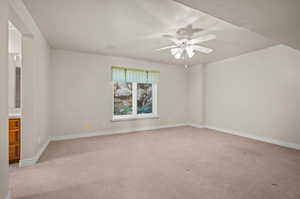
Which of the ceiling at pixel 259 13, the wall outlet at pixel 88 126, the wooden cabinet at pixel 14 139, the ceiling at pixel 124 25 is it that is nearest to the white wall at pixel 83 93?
the wall outlet at pixel 88 126

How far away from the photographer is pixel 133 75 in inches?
202

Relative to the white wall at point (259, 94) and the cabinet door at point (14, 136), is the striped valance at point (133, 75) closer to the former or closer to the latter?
the white wall at point (259, 94)

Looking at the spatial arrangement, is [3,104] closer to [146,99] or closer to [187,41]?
[187,41]

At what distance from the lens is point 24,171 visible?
2385 millimetres

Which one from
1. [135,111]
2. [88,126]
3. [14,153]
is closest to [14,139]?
[14,153]

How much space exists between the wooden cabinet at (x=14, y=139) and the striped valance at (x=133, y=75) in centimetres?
264

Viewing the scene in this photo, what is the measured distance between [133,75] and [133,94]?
0.66m

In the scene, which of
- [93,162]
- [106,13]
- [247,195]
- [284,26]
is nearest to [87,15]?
[106,13]

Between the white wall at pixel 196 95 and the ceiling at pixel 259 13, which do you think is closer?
the ceiling at pixel 259 13

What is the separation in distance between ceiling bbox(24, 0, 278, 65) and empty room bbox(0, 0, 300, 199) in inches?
1.0

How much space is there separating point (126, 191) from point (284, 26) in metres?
2.73

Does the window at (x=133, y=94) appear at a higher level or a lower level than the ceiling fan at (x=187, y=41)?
lower

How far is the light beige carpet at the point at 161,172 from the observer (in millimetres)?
1861

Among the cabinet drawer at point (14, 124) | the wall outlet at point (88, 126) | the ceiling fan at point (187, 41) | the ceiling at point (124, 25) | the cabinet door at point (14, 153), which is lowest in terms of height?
the cabinet door at point (14, 153)
